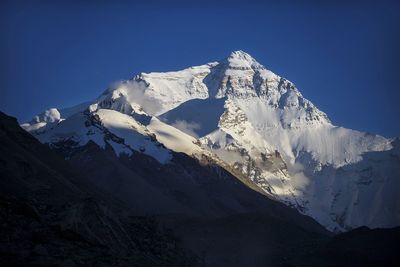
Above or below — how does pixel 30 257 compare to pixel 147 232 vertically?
below

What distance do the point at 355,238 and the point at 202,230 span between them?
148 ft

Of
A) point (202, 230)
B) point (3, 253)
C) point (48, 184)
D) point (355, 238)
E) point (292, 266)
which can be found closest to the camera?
point (3, 253)

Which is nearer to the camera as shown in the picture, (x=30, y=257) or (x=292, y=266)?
(x=30, y=257)

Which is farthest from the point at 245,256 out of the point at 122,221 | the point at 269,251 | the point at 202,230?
the point at 122,221

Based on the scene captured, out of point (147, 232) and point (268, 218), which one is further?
point (268, 218)

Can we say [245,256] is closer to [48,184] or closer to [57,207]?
[48,184]

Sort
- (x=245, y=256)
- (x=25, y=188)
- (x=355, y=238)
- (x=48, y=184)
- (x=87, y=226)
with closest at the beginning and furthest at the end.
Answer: (x=87, y=226)
(x=25, y=188)
(x=48, y=184)
(x=355, y=238)
(x=245, y=256)

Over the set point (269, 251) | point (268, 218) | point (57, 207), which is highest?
point (268, 218)

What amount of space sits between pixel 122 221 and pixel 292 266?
35.7 meters

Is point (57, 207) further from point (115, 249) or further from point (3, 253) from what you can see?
point (3, 253)

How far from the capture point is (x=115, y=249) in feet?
210

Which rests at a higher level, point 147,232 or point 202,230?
point 202,230

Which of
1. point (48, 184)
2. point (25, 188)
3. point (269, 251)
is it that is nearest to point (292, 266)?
point (269, 251)

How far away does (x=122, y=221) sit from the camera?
75.6 meters
